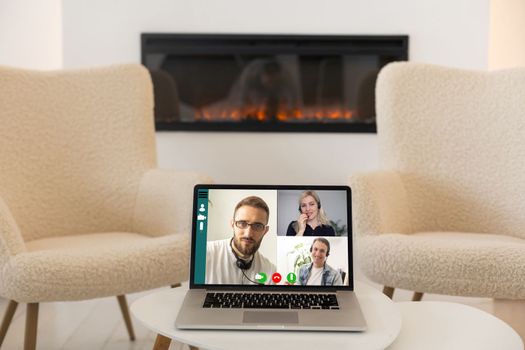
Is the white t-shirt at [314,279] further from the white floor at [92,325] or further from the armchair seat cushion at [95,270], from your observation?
the white floor at [92,325]

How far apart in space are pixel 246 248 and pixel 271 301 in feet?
0.36

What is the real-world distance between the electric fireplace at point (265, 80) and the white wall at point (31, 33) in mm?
424

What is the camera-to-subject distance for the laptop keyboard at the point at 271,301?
1158mm

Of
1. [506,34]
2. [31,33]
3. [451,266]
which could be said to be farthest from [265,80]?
[451,266]

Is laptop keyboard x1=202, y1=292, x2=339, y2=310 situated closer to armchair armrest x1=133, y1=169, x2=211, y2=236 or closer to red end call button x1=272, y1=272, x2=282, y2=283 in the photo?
red end call button x1=272, y1=272, x2=282, y2=283

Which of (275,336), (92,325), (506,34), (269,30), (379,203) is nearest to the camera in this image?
(275,336)

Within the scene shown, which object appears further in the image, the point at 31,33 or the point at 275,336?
the point at 31,33

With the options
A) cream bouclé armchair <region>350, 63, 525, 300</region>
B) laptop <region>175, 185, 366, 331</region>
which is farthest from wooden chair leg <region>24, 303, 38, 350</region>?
cream bouclé armchair <region>350, 63, 525, 300</region>

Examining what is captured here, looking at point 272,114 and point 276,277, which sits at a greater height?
point 272,114

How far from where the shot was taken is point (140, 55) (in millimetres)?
2904

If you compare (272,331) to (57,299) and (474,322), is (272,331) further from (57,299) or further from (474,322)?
(57,299)

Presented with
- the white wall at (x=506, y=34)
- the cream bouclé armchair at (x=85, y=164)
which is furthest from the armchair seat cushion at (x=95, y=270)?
the white wall at (x=506, y=34)

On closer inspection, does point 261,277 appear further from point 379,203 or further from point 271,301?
point 379,203

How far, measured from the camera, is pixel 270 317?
1100 millimetres
